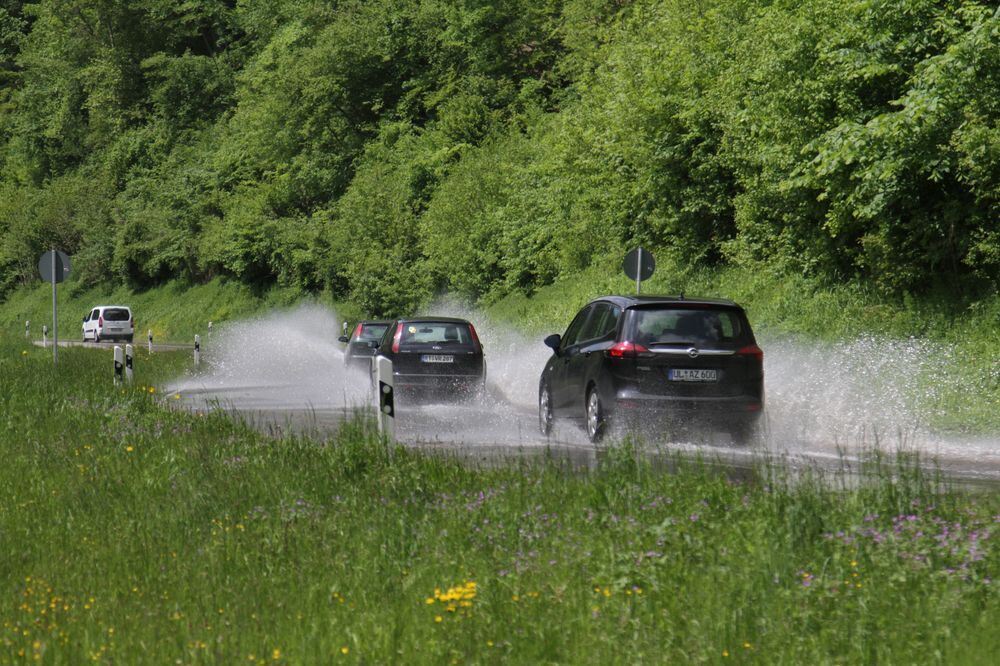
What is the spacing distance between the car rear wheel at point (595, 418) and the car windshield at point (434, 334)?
7251 mm

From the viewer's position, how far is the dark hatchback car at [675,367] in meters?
14.5

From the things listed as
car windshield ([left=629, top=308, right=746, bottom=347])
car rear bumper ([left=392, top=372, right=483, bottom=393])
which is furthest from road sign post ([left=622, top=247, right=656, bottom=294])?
car windshield ([left=629, top=308, right=746, bottom=347])

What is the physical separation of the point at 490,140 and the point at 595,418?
117 ft

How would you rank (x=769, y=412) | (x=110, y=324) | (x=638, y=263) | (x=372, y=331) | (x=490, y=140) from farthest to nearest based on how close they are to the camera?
(x=110, y=324), (x=490, y=140), (x=372, y=331), (x=638, y=263), (x=769, y=412)

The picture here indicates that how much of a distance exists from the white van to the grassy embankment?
55.5 m

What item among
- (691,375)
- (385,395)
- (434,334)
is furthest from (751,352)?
(434,334)

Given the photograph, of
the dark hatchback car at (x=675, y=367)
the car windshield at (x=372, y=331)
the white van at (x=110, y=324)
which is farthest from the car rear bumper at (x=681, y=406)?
the white van at (x=110, y=324)

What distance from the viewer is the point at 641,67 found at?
31734mm

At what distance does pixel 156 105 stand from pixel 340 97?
25.1m

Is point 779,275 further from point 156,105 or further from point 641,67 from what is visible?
point 156,105

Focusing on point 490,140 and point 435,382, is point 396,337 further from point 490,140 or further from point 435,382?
point 490,140

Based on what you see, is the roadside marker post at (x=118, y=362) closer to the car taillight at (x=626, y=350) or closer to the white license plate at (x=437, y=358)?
the white license plate at (x=437, y=358)

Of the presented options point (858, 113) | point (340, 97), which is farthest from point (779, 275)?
point (340, 97)

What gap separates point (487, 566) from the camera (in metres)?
7.19
